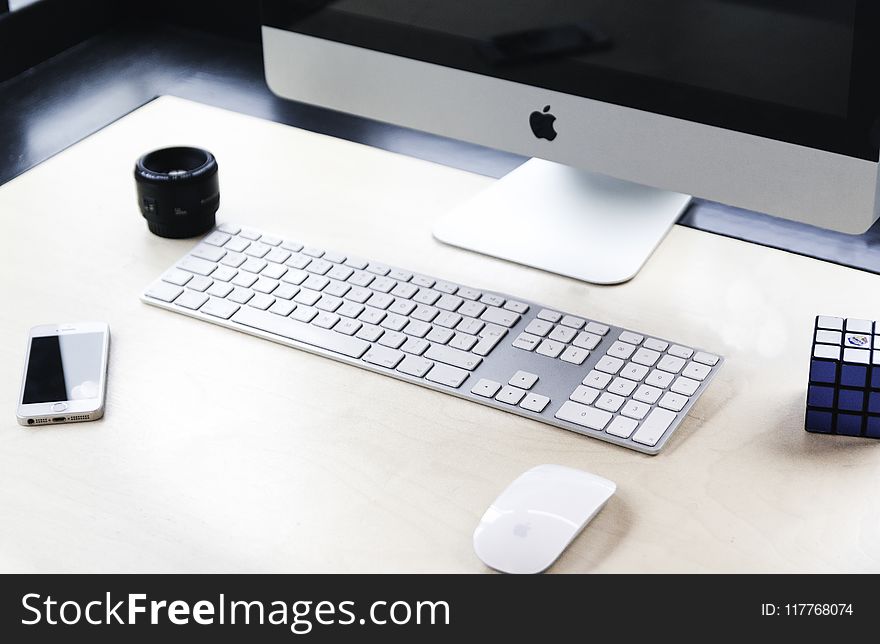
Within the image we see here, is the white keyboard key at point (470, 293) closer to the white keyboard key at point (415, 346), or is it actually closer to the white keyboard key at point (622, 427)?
the white keyboard key at point (415, 346)

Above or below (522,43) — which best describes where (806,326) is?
below

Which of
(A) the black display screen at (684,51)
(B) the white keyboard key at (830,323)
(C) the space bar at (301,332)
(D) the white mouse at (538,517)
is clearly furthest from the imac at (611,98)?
(D) the white mouse at (538,517)

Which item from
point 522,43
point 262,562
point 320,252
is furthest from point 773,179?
point 262,562

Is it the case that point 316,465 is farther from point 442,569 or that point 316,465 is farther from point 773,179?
point 773,179

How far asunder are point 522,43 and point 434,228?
0.21m

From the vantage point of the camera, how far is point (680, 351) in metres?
0.98

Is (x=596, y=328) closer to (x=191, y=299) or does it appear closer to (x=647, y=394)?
(x=647, y=394)

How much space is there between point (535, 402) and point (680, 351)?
0.48 ft

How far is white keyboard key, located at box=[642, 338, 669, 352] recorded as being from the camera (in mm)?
978

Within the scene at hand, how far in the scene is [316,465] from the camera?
869 millimetres

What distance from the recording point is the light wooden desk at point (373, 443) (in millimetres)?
797

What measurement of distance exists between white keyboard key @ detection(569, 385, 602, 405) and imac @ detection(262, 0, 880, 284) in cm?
18

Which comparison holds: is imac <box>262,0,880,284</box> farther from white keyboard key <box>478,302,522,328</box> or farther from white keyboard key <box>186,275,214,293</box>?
white keyboard key <box>186,275,214,293</box>

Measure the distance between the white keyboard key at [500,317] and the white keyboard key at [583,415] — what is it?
0.41ft
